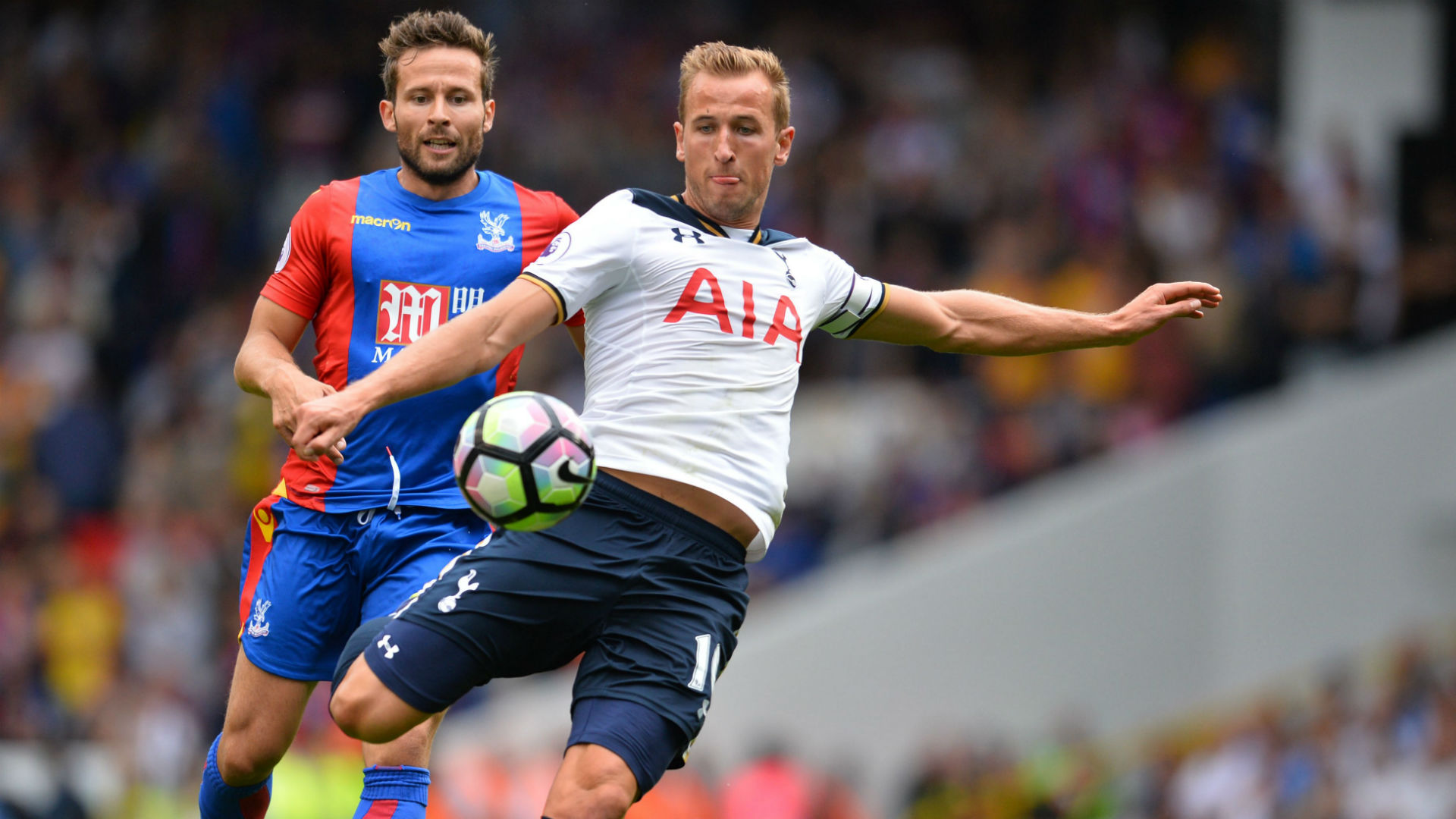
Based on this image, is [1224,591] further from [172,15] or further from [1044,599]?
[172,15]

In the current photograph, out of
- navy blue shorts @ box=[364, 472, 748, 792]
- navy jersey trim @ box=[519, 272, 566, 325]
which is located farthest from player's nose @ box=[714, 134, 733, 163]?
navy blue shorts @ box=[364, 472, 748, 792]

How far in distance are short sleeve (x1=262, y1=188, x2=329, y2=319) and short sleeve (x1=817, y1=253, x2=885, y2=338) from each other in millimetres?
1643

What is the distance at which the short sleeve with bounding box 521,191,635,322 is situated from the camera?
5496 millimetres

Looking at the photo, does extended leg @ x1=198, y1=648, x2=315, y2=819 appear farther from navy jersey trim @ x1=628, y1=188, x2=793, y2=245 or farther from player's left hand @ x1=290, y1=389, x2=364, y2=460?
navy jersey trim @ x1=628, y1=188, x2=793, y2=245

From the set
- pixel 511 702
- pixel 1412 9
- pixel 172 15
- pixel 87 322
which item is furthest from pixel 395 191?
pixel 1412 9

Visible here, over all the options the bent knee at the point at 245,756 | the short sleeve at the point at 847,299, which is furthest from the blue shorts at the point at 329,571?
the short sleeve at the point at 847,299

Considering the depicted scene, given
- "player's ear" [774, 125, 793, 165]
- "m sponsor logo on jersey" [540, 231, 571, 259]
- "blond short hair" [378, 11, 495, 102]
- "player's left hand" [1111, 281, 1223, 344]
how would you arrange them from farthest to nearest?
"player's left hand" [1111, 281, 1223, 344], "blond short hair" [378, 11, 495, 102], "player's ear" [774, 125, 793, 165], "m sponsor logo on jersey" [540, 231, 571, 259]

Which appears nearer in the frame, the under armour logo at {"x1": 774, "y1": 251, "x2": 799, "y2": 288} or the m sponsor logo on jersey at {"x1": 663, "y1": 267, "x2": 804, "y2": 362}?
the m sponsor logo on jersey at {"x1": 663, "y1": 267, "x2": 804, "y2": 362}

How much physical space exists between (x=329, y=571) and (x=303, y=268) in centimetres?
100

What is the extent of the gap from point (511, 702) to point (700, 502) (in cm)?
943

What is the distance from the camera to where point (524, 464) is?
5.13 metres

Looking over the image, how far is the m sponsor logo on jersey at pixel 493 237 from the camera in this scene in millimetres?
6180

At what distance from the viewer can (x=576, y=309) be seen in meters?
5.56

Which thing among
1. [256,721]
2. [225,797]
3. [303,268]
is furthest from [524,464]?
[225,797]
